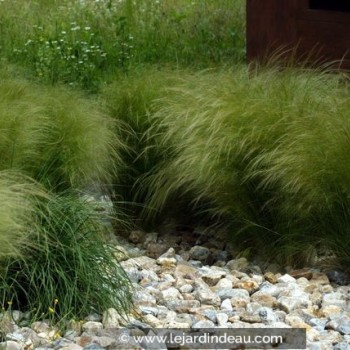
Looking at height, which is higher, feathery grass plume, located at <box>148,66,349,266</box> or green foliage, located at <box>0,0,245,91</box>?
feathery grass plume, located at <box>148,66,349,266</box>

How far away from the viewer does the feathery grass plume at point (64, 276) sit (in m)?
4.27

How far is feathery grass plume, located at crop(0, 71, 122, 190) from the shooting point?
5273 millimetres

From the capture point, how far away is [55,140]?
550 cm

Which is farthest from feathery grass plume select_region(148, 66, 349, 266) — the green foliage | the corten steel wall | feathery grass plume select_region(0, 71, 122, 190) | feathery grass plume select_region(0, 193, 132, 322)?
the green foliage

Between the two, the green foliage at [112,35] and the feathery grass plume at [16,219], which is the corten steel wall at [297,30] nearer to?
the green foliage at [112,35]

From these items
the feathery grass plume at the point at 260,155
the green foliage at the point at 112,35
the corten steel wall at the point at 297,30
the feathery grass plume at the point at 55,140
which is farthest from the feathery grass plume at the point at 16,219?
the green foliage at the point at 112,35

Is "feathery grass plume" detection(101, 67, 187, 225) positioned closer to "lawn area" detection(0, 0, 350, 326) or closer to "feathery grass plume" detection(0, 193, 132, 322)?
"lawn area" detection(0, 0, 350, 326)

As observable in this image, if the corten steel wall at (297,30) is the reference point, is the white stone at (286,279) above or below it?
below

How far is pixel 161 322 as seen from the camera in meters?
4.29

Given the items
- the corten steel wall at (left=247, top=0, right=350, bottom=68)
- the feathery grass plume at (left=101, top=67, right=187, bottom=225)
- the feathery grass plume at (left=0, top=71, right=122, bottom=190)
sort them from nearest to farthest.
A: 1. the feathery grass plume at (left=0, top=71, right=122, bottom=190)
2. the feathery grass plume at (left=101, top=67, right=187, bottom=225)
3. the corten steel wall at (left=247, top=0, right=350, bottom=68)

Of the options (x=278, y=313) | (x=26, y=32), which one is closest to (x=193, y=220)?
(x=278, y=313)

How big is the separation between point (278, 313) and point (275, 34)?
340 centimetres

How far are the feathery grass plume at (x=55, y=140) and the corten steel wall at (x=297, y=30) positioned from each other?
1.81 meters

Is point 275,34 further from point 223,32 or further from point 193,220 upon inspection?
point 223,32
